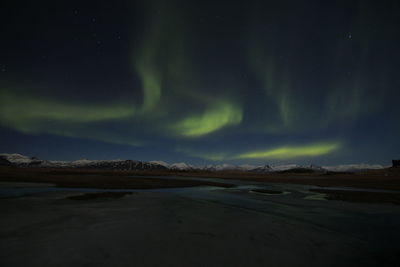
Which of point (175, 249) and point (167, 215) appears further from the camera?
point (167, 215)

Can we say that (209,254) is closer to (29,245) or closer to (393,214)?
(29,245)

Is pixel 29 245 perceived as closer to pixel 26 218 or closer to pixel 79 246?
pixel 79 246

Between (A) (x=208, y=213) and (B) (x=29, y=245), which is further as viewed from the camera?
(A) (x=208, y=213)

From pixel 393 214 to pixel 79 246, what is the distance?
609 inches

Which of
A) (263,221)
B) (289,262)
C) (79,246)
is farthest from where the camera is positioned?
(263,221)

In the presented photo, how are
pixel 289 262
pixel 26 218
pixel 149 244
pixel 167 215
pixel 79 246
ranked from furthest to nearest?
pixel 167 215 < pixel 26 218 < pixel 149 244 < pixel 79 246 < pixel 289 262

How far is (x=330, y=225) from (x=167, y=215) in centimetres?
751

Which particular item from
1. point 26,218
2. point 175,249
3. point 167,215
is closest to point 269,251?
point 175,249

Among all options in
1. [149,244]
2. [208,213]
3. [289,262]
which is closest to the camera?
[289,262]

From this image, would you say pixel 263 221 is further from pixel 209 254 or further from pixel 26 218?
pixel 26 218

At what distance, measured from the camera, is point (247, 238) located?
6.74m

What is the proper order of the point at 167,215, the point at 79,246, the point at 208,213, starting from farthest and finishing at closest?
the point at 208,213 < the point at 167,215 < the point at 79,246

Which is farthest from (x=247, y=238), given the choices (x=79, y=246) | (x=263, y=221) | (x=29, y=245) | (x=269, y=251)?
(x=29, y=245)

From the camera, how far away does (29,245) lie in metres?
5.55
